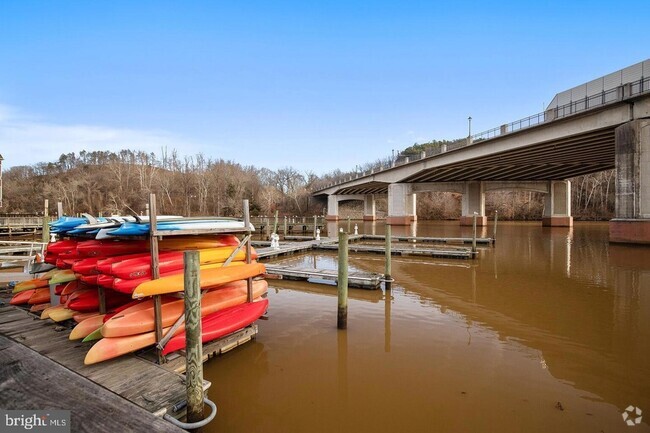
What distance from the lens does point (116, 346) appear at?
4.54 metres

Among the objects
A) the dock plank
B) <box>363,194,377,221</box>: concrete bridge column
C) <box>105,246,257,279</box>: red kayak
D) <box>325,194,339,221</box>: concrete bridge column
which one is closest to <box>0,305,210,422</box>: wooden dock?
the dock plank

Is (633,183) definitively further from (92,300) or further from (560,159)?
(92,300)

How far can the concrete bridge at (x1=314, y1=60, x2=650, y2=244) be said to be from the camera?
1906 cm

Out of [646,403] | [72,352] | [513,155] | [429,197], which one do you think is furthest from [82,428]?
[429,197]

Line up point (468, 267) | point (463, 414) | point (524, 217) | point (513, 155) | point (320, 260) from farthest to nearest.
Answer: point (524, 217) → point (513, 155) → point (320, 260) → point (468, 267) → point (463, 414)

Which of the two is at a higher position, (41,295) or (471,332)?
(41,295)

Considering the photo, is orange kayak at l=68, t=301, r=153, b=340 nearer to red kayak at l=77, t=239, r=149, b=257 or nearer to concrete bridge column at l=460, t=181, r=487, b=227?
red kayak at l=77, t=239, r=149, b=257

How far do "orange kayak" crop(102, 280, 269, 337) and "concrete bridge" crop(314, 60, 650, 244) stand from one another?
22.8 m

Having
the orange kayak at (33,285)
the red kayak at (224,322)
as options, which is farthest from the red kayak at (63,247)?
the red kayak at (224,322)

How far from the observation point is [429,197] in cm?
7369

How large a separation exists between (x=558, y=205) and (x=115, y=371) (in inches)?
2033

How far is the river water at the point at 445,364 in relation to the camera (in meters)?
4.21

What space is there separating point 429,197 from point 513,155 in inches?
1697

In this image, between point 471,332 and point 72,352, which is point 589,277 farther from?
point 72,352
